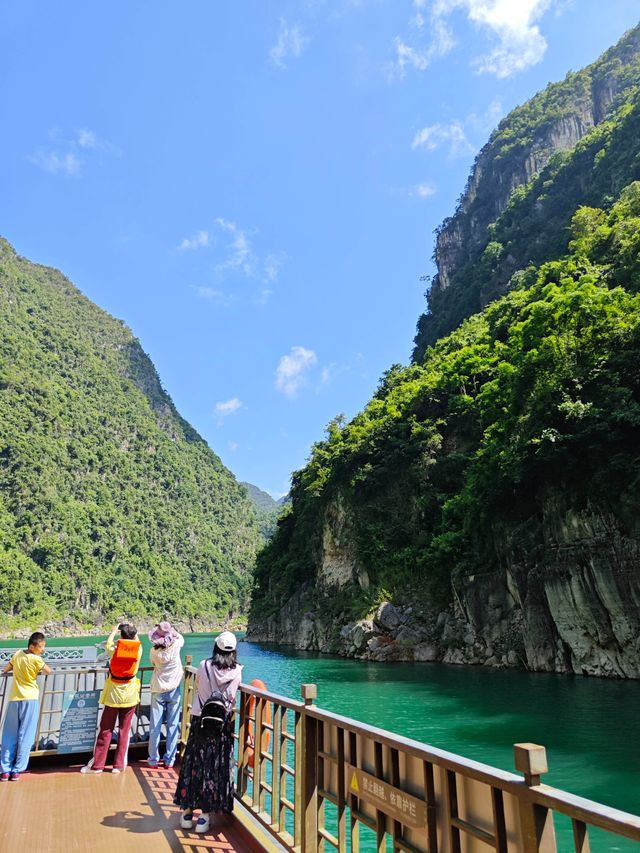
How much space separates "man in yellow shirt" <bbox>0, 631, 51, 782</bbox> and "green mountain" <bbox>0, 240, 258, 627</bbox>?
8425cm

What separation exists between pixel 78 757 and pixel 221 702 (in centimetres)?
303

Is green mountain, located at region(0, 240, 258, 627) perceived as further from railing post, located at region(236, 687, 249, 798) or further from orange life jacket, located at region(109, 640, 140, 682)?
railing post, located at region(236, 687, 249, 798)

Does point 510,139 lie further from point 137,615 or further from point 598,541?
point 137,615

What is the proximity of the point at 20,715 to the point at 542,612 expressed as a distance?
75.2 ft

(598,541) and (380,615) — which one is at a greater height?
(598,541)

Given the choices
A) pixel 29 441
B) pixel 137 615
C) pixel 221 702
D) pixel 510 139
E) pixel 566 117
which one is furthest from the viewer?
pixel 29 441

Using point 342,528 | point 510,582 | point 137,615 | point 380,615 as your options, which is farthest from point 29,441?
point 510,582

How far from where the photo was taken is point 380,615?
3466 cm

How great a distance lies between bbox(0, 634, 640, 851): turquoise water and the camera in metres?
9.75

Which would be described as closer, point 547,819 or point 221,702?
point 547,819

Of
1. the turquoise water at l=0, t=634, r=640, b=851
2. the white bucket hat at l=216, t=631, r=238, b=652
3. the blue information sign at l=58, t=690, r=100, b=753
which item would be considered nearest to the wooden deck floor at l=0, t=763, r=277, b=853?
the blue information sign at l=58, t=690, r=100, b=753

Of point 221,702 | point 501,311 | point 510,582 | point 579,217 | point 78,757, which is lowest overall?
point 78,757

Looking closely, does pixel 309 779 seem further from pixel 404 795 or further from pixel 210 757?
pixel 210 757

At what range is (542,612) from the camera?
2417 cm
